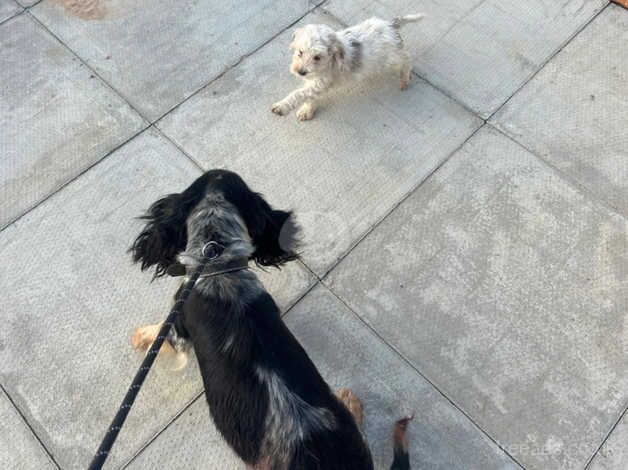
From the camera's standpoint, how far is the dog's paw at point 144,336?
3.08 m

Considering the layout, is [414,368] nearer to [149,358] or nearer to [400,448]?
[400,448]

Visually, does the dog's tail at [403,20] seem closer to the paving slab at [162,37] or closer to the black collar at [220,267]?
the paving slab at [162,37]

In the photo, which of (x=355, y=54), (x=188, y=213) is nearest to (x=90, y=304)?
(x=188, y=213)

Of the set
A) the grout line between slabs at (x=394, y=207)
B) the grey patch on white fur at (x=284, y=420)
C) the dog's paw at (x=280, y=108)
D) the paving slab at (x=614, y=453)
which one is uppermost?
the grey patch on white fur at (x=284, y=420)

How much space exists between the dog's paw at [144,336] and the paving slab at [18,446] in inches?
28.6

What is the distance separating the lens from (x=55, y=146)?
3.96 metres

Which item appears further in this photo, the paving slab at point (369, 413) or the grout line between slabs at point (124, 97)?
the grout line between slabs at point (124, 97)

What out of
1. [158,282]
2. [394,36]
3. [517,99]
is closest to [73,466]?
[158,282]

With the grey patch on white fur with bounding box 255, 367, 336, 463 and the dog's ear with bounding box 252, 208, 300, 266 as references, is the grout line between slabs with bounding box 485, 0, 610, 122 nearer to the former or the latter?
the dog's ear with bounding box 252, 208, 300, 266

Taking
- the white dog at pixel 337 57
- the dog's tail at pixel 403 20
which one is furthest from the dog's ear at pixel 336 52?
the dog's tail at pixel 403 20

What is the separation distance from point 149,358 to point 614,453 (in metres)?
2.58

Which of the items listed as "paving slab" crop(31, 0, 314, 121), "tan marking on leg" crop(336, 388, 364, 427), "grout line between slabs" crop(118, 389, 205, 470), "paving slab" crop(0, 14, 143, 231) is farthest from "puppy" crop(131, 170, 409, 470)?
"paving slab" crop(31, 0, 314, 121)

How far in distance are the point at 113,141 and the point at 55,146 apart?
44 centimetres

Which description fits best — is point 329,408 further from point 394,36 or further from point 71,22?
point 71,22
